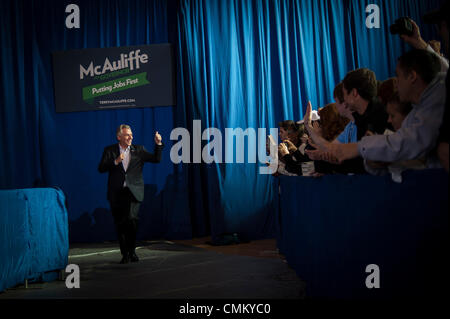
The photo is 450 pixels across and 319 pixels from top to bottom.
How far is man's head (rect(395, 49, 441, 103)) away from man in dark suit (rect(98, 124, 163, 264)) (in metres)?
3.21

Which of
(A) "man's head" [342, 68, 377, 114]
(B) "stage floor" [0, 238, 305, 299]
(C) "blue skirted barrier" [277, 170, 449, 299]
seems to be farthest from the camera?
(B) "stage floor" [0, 238, 305, 299]

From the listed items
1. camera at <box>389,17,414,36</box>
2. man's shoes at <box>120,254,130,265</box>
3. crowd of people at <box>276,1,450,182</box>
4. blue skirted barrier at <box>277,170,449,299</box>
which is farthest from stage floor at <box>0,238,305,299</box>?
camera at <box>389,17,414,36</box>

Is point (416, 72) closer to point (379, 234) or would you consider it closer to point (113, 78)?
point (379, 234)

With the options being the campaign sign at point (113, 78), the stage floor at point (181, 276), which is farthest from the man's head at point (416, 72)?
the campaign sign at point (113, 78)

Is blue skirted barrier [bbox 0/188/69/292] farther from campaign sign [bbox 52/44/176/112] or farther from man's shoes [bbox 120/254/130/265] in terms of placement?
campaign sign [bbox 52/44/176/112]

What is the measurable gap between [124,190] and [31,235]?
1192mm

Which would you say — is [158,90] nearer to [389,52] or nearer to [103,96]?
[103,96]

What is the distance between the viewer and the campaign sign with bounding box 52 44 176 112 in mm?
6430

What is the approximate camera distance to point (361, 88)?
2389mm

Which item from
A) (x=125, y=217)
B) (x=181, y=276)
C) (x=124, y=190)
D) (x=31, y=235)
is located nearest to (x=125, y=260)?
(x=125, y=217)

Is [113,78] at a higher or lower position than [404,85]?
higher

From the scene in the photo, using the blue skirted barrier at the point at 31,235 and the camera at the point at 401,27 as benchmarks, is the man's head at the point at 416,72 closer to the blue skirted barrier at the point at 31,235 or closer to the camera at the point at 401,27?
the camera at the point at 401,27

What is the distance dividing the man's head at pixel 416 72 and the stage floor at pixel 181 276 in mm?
1581

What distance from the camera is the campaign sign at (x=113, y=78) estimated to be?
→ 21.1ft
